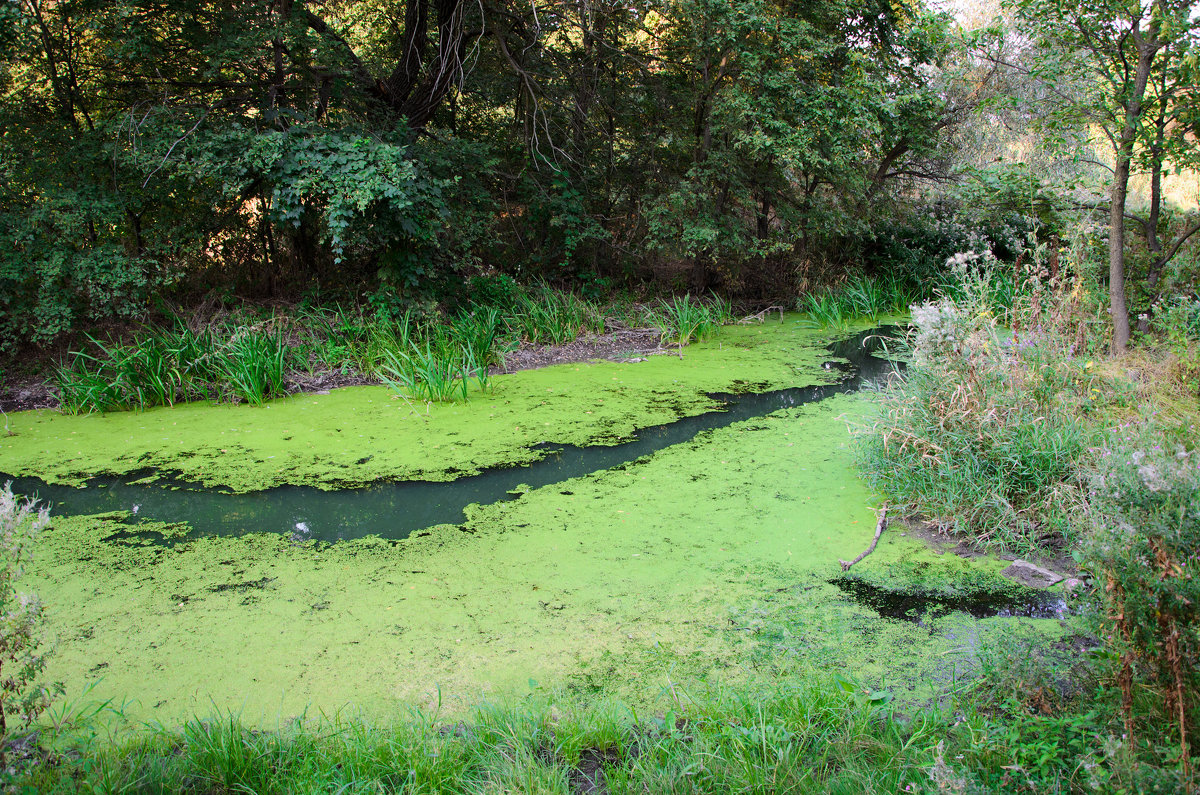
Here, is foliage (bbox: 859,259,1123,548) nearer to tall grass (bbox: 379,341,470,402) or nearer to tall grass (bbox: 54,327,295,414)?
tall grass (bbox: 379,341,470,402)

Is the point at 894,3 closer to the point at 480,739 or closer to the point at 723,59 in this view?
the point at 723,59

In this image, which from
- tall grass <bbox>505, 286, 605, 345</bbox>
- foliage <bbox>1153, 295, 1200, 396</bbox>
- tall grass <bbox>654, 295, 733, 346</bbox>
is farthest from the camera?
tall grass <bbox>654, 295, 733, 346</bbox>

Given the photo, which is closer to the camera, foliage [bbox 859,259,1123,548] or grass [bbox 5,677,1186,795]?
grass [bbox 5,677,1186,795]

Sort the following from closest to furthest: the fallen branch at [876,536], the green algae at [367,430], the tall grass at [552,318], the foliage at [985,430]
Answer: the fallen branch at [876,536] → the foliage at [985,430] → the green algae at [367,430] → the tall grass at [552,318]

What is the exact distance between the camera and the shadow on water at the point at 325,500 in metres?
3.26

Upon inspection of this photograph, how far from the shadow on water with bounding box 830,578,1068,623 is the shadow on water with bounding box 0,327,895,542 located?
146 cm

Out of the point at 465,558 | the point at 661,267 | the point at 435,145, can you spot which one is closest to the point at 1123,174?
the point at 465,558

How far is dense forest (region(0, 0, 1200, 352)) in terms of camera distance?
199 inches

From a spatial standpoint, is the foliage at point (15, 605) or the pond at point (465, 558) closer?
the foliage at point (15, 605)

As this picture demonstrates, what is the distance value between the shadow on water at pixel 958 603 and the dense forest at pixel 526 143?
2.69 meters

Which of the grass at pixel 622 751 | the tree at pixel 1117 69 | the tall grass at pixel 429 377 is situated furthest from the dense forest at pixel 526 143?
the grass at pixel 622 751

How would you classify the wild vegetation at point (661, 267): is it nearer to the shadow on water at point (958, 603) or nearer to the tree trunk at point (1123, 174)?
the tree trunk at point (1123, 174)

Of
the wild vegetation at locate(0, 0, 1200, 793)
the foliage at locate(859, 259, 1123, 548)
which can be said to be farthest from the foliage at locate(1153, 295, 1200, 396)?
the foliage at locate(859, 259, 1123, 548)

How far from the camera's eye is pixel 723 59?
7.37 metres
